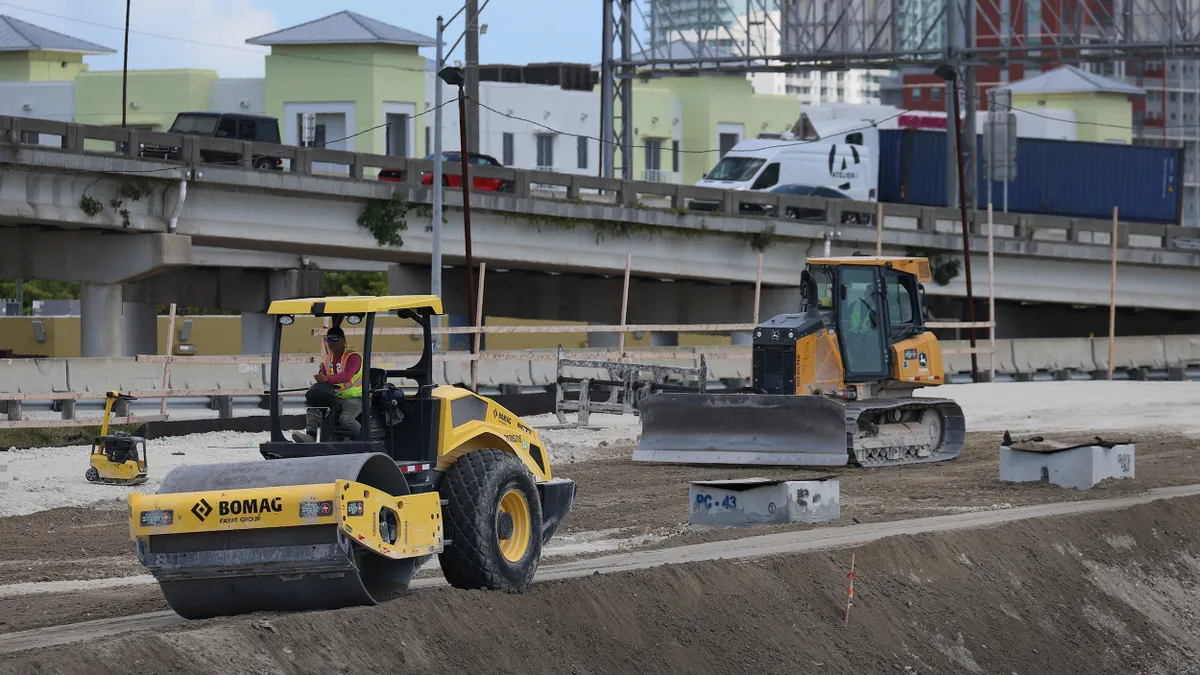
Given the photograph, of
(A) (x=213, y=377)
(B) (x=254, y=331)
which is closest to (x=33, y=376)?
(A) (x=213, y=377)

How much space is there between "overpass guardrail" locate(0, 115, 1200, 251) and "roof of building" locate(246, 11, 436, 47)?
13097mm

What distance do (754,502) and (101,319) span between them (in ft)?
78.1

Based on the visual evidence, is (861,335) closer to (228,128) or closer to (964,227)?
(964,227)

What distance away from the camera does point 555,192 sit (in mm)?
43375

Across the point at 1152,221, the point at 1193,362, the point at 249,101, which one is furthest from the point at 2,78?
the point at 1193,362

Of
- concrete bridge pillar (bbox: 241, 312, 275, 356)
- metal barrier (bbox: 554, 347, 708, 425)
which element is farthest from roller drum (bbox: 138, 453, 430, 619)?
concrete bridge pillar (bbox: 241, 312, 275, 356)

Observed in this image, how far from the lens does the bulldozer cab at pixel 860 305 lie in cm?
2322

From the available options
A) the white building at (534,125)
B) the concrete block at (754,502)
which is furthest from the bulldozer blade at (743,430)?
the white building at (534,125)

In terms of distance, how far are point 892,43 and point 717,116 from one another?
33.9 metres

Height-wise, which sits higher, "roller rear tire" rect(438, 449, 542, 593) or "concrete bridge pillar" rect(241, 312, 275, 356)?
"concrete bridge pillar" rect(241, 312, 275, 356)

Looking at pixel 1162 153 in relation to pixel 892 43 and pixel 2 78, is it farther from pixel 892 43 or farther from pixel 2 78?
pixel 2 78

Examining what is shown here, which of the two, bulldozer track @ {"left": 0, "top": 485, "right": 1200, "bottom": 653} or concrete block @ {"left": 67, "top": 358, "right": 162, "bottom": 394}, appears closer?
bulldozer track @ {"left": 0, "top": 485, "right": 1200, "bottom": 653}

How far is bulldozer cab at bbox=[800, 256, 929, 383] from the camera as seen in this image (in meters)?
23.2

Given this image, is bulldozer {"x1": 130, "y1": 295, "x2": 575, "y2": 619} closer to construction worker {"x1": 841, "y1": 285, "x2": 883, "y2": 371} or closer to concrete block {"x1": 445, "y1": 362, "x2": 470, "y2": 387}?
construction worker {"x1": 841, "y1": 285, "x2": 883, "y2": 371}
